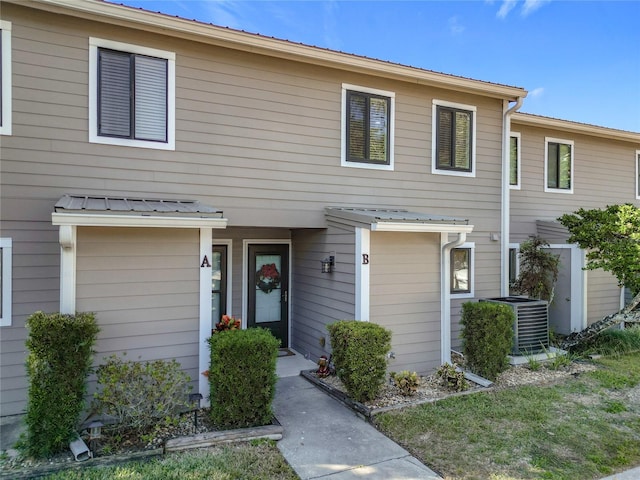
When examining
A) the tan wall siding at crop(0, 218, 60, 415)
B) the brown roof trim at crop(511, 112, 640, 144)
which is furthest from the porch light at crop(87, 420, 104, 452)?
the brown roof trim at crop(511, 112, 640, 144)

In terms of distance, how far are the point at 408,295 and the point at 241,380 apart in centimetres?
317

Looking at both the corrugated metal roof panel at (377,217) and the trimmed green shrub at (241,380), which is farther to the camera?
the corrugated metal roof panel at (377,217)

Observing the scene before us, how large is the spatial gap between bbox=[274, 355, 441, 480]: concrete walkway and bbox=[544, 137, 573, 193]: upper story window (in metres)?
8.09

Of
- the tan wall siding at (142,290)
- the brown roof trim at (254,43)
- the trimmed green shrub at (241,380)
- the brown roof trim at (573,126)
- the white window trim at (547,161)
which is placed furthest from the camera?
the white window trim at (547,161)

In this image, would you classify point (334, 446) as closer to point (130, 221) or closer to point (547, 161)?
point (130, 221)

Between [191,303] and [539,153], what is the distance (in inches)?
356

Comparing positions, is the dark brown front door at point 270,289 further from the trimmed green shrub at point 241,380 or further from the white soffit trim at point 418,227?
the trimmed green shrub at point 241,380

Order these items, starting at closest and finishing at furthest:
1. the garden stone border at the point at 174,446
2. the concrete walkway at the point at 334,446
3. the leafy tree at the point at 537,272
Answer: the garden stone border at the point at 174,446
the concrete walkway at the point at 334,446
the leafy tree at the point at 537,272

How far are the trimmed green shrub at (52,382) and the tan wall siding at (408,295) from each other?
12.8 feet

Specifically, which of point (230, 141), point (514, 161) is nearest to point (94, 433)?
point (230, 141)

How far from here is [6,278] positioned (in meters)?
4.89

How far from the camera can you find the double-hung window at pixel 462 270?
784cm

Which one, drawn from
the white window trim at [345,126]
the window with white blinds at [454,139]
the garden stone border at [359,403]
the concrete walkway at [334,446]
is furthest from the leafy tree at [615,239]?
the concrete walkway at [334,446]

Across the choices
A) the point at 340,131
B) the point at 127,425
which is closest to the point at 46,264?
the point at 127,425
